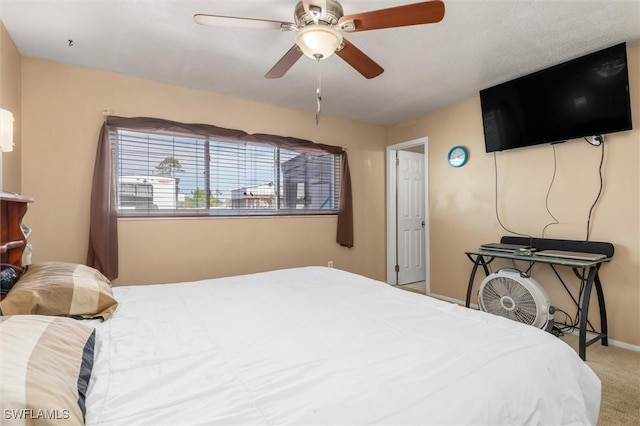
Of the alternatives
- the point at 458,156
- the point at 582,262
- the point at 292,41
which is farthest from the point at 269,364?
the point at 458,156

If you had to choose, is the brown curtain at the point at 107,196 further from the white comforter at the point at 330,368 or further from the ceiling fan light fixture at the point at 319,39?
the ceiling fan light fixture at the point at 319,39

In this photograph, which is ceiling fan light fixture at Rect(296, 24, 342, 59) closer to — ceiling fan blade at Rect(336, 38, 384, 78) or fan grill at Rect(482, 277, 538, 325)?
ceiling fan blade at Rect(336, 38, 384, 78)

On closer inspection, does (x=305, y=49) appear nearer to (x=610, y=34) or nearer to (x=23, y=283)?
(x=23, y=283)

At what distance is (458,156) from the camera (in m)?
3.78

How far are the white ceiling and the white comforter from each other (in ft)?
6.08

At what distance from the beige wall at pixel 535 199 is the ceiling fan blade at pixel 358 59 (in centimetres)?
207

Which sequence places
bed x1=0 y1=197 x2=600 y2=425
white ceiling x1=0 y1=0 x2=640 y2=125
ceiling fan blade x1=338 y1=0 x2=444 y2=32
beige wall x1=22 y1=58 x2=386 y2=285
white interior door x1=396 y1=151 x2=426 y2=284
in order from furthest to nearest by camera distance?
white interior door x1=396 y1=151 x2=426 y2=284 → beige wall x1=22 y1=58 x2=386 y2=285 → white ceiling x1=0 y1=0 x2=640 y2=125 → ceiling fan blade x1=338 y1=0 x2=444 y2=32 → bed x1=0 y1=197 x2=600 y2=425

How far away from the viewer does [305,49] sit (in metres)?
1.73

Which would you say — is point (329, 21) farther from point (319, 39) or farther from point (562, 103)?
point (562, 103)

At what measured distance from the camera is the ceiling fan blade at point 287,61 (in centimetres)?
188

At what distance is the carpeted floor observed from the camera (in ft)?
5.66

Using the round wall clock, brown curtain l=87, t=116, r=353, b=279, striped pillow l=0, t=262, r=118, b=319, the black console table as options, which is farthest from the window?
the black console table

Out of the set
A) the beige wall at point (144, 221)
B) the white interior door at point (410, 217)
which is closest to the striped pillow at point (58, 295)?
the beige wall at point (144, 221)

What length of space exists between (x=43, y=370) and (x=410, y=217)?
15.3 feet
